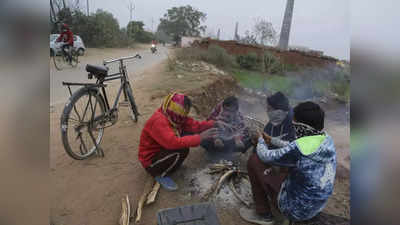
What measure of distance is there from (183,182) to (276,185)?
1025 mm

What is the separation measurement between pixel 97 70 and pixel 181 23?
1.11m

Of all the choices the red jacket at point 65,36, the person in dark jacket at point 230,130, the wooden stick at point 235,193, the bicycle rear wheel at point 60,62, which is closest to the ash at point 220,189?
the wooden stick at point 235,193

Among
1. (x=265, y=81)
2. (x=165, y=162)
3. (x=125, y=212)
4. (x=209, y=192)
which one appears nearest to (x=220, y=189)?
(x=209, y=192)

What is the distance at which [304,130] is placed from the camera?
166cm

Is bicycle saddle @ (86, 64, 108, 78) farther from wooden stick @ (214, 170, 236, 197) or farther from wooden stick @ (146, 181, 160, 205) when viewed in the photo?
wooden stick @ (214, 170, 236, 197)

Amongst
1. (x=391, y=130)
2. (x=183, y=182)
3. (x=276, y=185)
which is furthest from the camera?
(x=183, y=182)

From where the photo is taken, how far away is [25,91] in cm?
78

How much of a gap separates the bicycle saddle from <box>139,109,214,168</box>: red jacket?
925 millimetres

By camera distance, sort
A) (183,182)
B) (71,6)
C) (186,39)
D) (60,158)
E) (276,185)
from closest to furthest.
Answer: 1. (276,185)
2. (71,6)
3. (183,182)
4. (60,158)
5. (186,39)

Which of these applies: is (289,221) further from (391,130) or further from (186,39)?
(186,39)

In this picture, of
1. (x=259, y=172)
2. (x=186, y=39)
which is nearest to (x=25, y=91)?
(x=259, y=172)

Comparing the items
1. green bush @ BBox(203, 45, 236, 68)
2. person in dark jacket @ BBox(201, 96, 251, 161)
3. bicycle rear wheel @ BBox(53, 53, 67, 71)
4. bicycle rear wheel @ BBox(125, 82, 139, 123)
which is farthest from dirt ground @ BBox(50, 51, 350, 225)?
green bush @ BBox(203, 45, 236, 68)

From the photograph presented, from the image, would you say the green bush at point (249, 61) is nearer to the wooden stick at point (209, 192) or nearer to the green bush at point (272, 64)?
the green bush at point (272, 64)

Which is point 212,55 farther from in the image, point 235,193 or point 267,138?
point 235,193
